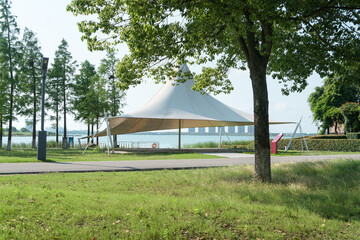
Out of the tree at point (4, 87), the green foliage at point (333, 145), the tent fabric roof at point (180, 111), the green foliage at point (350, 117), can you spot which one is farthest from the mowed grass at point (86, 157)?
the green foliage at point (350, 117)

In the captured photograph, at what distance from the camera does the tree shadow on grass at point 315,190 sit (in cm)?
598

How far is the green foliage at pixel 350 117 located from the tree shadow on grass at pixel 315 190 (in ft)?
79.2

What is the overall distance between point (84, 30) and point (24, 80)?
83.8 feet

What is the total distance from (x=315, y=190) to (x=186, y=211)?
12.5ft

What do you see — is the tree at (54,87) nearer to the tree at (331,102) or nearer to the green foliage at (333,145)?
the green foliage at (333,145)

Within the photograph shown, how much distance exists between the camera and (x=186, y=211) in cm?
548

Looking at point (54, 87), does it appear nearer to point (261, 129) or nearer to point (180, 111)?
point (180, 111)

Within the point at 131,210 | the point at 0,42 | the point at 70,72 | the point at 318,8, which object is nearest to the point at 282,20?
the point at 318,8

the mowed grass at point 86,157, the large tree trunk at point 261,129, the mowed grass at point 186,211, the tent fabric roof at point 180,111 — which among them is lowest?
the mowed grass at point 186,211

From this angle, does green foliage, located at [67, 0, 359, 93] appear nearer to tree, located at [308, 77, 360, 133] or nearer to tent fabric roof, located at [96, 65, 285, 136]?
tent fabric roof, located at [96, 65, 285, 136]

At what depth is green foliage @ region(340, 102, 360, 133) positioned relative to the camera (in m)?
32.0

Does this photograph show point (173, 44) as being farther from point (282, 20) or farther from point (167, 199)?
point (167, 199)

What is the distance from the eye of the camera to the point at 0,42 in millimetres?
27062

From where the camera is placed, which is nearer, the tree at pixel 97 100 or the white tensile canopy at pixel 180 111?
the white tensile canopy at pixel 180 111
